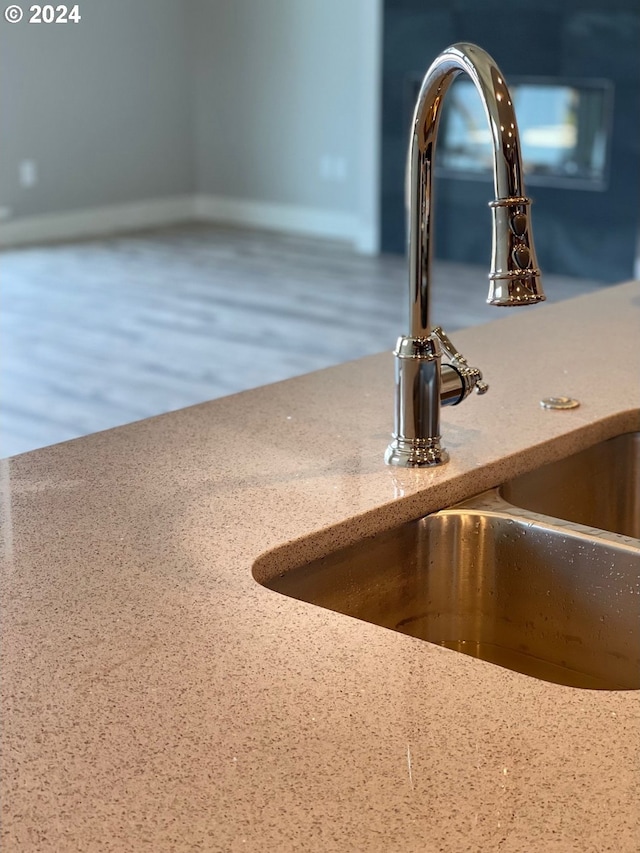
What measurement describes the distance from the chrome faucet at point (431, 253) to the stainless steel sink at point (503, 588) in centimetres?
9

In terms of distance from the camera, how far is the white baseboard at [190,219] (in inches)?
296

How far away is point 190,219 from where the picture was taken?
8.50 meters

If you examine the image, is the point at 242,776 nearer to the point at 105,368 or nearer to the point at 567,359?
the point at 567,359

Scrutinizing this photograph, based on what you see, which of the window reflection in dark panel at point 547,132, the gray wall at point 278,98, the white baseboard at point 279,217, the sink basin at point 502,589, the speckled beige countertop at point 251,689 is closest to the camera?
the speckled beige countertop at point 251,689

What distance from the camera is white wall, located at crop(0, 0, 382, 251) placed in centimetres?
729

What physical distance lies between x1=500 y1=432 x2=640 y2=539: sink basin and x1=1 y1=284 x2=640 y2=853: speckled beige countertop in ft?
0.12

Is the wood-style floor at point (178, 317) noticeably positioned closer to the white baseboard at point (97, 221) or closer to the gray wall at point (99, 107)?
the white baseboard at point (97, 221)

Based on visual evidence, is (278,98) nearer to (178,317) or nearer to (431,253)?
(178,317)

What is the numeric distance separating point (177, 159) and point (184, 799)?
26.4 feet

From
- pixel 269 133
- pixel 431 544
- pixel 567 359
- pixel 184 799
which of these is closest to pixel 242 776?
pixel 184 799

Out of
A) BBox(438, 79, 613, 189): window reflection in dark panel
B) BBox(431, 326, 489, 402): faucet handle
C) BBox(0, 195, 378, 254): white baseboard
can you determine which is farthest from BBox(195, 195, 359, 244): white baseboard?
BBox(431, 326, 489, 402): faucet handle

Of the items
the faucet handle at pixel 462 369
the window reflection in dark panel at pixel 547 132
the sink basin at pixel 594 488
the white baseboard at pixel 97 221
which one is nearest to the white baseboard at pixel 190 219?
the white baseboard at pixel 97 221

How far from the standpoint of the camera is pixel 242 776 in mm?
678

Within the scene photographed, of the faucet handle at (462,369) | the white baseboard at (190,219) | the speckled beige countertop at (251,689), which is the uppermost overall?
the faucet handle at (462,369)
